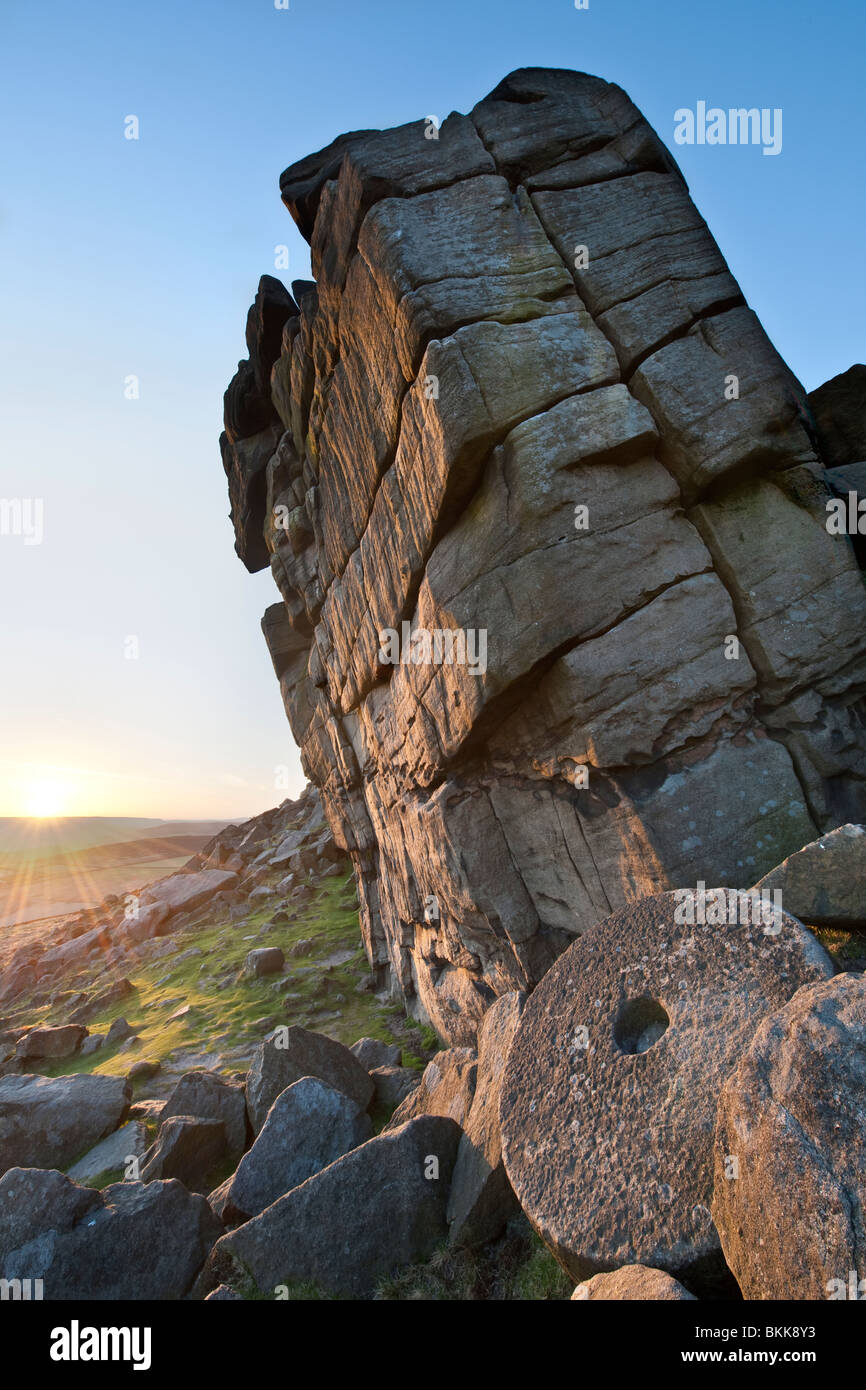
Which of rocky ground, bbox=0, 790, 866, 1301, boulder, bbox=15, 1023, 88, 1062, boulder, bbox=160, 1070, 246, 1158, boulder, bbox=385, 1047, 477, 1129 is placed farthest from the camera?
boulder, bbox=15, 1023, 88, 1062

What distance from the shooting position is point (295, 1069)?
11.3 m

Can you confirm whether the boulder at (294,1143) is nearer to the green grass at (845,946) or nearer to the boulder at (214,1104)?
the boulder at (214,1104)

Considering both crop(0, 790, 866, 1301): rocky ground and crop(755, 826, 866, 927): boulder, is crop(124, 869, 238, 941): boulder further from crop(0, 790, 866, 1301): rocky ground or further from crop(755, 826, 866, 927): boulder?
crop(755, 826, 866, 927): boulder

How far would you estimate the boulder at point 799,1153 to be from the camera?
12.4 ft

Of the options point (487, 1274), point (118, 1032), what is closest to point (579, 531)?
point (487, 1274)

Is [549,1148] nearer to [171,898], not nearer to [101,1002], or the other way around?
[101,1002]

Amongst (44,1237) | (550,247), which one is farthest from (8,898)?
(550,247)

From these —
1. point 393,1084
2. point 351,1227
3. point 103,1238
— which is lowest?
point 393,1084

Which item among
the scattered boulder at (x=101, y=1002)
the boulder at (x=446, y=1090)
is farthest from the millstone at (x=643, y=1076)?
the scattered boulder at (x=101, y=1002)

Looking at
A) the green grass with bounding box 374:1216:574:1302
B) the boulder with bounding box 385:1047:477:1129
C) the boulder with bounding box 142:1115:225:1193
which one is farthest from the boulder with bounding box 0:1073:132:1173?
the green grass with bounding box 374:1216:574:1302

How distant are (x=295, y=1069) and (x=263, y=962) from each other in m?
11.3

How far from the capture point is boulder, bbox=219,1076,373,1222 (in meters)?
8.54

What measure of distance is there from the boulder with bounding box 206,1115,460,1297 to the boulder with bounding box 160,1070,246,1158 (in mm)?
3856

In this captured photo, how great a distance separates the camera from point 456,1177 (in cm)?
765
